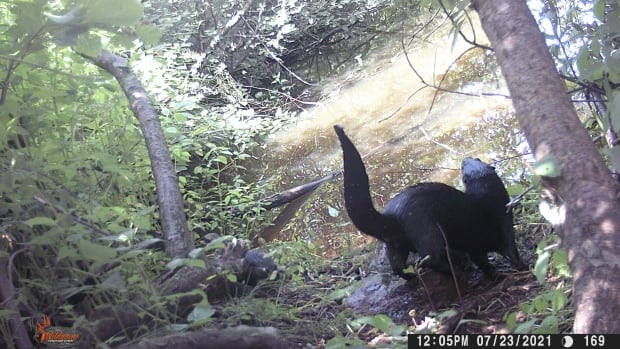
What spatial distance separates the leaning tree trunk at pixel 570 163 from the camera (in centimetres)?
173

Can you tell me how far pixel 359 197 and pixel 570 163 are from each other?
4.51 ft

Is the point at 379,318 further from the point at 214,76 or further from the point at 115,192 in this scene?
the point at 214,76

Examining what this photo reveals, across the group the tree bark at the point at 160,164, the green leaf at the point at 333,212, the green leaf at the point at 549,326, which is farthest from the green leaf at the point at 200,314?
the green leaf at the point at 333,212

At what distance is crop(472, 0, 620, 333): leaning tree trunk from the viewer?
173cm

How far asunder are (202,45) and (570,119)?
21.3 feet

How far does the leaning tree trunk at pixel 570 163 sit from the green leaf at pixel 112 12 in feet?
4.10

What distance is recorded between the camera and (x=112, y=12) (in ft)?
6.72

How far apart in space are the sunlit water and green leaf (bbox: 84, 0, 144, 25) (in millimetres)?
2679

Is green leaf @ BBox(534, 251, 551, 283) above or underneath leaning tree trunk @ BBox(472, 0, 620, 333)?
underneath

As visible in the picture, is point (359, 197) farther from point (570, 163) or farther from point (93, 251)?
point (93, 251)

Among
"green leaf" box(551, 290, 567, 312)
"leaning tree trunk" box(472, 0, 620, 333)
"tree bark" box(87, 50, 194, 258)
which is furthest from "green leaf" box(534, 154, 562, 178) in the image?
"tree bark" box(87, 50, 194, 258)

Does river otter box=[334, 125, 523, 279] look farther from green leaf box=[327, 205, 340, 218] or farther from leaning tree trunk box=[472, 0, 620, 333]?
green leaf box=[327, 205, 340, 218]

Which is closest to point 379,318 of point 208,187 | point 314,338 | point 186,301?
point 314,338

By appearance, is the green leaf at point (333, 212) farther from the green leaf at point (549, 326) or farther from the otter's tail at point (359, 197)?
the green leaf at point (549, 326)
